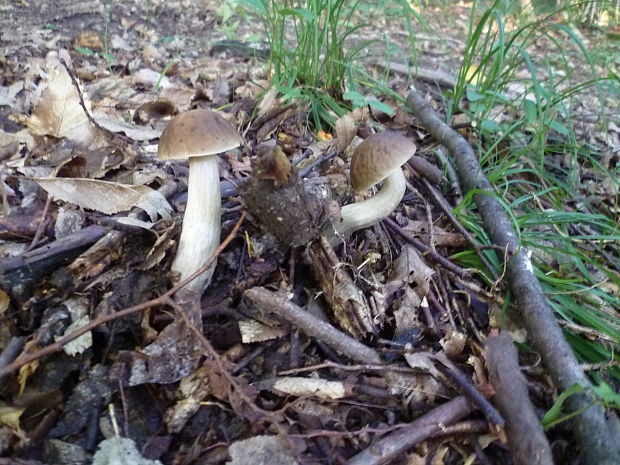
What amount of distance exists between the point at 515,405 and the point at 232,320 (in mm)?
1132

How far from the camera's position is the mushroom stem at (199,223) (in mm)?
1731

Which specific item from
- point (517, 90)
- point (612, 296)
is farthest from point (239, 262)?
point (517, 90)

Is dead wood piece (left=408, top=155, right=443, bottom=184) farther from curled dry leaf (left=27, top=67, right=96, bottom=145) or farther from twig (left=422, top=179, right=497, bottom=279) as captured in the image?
curled dry leaf (left=27, top=67, right=96, bottom=145)

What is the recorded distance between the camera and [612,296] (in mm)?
2074

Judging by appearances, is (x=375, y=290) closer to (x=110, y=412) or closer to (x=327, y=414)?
(x=327, y=414)

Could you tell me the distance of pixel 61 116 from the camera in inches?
95.7

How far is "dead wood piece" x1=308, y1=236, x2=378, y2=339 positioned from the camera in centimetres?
168

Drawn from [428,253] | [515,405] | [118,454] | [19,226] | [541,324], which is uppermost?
[19,226]

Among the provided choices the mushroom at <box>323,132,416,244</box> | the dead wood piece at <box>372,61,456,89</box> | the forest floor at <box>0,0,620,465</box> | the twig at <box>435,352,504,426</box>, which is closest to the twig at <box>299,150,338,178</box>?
the forest floor at <box>0,0,620,465</box>

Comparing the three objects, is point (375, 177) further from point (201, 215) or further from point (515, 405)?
point (515, 405)

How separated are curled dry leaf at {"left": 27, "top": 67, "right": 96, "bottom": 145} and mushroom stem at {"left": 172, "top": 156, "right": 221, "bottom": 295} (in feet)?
3.61

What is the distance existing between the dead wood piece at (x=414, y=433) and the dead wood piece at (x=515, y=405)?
0.13 metres

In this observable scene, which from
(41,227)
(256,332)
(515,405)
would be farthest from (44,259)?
(515,405)

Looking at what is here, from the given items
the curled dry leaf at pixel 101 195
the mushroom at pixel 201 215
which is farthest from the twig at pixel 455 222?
the curled dry leaf at pixel 101 195
